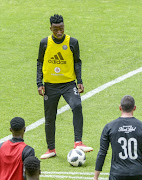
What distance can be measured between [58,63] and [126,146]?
12.1 ft

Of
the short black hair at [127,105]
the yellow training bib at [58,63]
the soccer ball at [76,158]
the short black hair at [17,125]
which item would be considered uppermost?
the yellow training bib at [58,63]

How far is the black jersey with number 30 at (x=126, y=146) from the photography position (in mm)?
8070

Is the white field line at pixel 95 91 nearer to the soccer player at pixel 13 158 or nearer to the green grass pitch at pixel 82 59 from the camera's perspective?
the green grass pitch at pixel 82 59

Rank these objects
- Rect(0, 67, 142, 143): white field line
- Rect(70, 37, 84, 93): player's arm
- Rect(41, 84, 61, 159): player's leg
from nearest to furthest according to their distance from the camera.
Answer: Rect(70, 37, 84, 93): player's arm, Rect(41, 84, 61, 159): player's leg, Rect(0, 67, 142, 143): white field line

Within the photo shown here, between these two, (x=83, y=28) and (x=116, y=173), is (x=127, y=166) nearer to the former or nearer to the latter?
(x=116, y=173)

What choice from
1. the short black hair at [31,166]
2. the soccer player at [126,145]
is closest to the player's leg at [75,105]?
the soccer player at [126,145]

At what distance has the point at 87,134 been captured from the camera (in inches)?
510

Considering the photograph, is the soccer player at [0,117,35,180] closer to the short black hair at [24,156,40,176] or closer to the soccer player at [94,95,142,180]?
the short black hair at [24,156,40,176]

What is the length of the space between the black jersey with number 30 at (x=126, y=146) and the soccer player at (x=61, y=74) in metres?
3.23

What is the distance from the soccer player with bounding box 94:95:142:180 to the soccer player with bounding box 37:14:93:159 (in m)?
3.22

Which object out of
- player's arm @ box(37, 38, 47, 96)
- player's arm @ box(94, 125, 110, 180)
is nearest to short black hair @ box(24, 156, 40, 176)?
player's arm @ box(94, 125, 110, 180)

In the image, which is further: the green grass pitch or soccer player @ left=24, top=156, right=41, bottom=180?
the green grass pitch

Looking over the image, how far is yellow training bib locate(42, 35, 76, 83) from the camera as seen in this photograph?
11.3 metres

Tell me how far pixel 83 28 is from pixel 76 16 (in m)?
1.24
